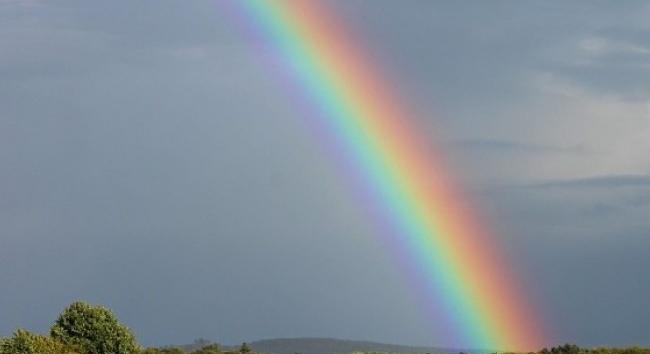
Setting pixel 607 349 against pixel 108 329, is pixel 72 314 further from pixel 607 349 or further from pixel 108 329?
pixel 607 349

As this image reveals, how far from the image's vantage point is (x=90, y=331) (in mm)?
63344

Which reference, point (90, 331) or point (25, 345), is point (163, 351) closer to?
point (90, 331)

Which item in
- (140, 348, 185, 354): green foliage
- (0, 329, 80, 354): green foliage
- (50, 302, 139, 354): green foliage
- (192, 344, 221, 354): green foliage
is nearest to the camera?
(0, 329, 80, 354): green foliage

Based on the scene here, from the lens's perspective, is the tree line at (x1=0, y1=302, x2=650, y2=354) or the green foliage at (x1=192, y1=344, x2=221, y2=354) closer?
the tree line at (x1=0, y1=302, x2=650, y2=354)

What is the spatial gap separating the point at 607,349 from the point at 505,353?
7222mm

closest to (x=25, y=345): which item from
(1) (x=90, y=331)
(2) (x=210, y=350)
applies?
(1) (x=90, y=331)

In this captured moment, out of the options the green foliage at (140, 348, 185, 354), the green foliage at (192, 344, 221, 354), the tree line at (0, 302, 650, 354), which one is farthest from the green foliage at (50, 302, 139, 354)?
the green foliage at (192, 344, 221, 354)

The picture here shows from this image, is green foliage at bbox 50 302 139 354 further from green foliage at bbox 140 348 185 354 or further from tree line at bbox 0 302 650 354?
green foliage at bbox 140 348 185 354

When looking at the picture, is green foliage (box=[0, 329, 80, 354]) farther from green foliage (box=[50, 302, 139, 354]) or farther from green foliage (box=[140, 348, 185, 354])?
green foliage (box=[140, 348, 185, 354])

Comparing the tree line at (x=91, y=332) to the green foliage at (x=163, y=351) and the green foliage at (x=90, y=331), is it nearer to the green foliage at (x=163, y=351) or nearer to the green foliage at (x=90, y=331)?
the green foliage at (x=90, y=331)

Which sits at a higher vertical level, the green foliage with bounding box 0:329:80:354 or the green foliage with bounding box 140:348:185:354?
the green foliage with bounding box 140:348:185:354

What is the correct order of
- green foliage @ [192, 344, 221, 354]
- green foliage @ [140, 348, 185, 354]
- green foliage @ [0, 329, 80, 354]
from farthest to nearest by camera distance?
1. green foliage @ [192, 344, 221, 354]
2. green foliage @ [140, 348, 185, 354]
3. green foliage @ [0, 329, 80, 354]

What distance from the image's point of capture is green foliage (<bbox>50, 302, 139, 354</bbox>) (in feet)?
208

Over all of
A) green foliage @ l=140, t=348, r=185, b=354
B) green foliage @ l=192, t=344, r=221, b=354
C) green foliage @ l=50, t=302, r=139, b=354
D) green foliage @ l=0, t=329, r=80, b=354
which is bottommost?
green foliage @ l=0, t=329, r=80, b=354
